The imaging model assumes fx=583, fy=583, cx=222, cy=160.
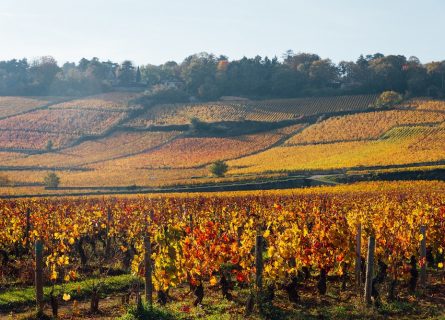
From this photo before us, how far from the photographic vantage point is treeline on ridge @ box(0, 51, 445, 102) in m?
110

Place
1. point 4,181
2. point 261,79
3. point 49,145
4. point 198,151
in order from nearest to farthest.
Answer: point 4,181 < point 198,151 < point 49,145 < point 261,79

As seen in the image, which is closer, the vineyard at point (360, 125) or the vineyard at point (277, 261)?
the vineyard at point (277, 261)

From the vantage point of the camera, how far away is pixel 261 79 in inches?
4636

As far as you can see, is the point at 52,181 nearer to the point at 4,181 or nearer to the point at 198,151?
the point at 4,181

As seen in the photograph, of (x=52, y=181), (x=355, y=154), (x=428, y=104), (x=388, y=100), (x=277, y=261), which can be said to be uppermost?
(x=388, y=100)

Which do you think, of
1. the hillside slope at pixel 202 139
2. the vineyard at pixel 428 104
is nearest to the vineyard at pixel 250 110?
the hillside slope at pixel 202 139

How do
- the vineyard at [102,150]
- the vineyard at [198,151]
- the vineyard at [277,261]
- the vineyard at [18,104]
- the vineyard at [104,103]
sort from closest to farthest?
the vineyard at [277,261] → the vineyard at [198,151] → the vineyard at [102,150] → the vineyard at [18,104] → the vineyard at [104,103]

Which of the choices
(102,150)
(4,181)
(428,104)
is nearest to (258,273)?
(4,181)

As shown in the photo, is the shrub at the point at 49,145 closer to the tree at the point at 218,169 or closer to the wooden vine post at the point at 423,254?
the tree at the point at 218,169

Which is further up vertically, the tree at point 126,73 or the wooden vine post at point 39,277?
the tree at point 126,73

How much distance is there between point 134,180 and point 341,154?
2649cm

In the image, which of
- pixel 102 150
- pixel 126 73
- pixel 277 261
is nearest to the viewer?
pixel 277 261

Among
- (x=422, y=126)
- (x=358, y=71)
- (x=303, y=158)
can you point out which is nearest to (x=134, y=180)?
(x=303, y=158)

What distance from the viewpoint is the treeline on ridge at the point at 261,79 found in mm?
110250
